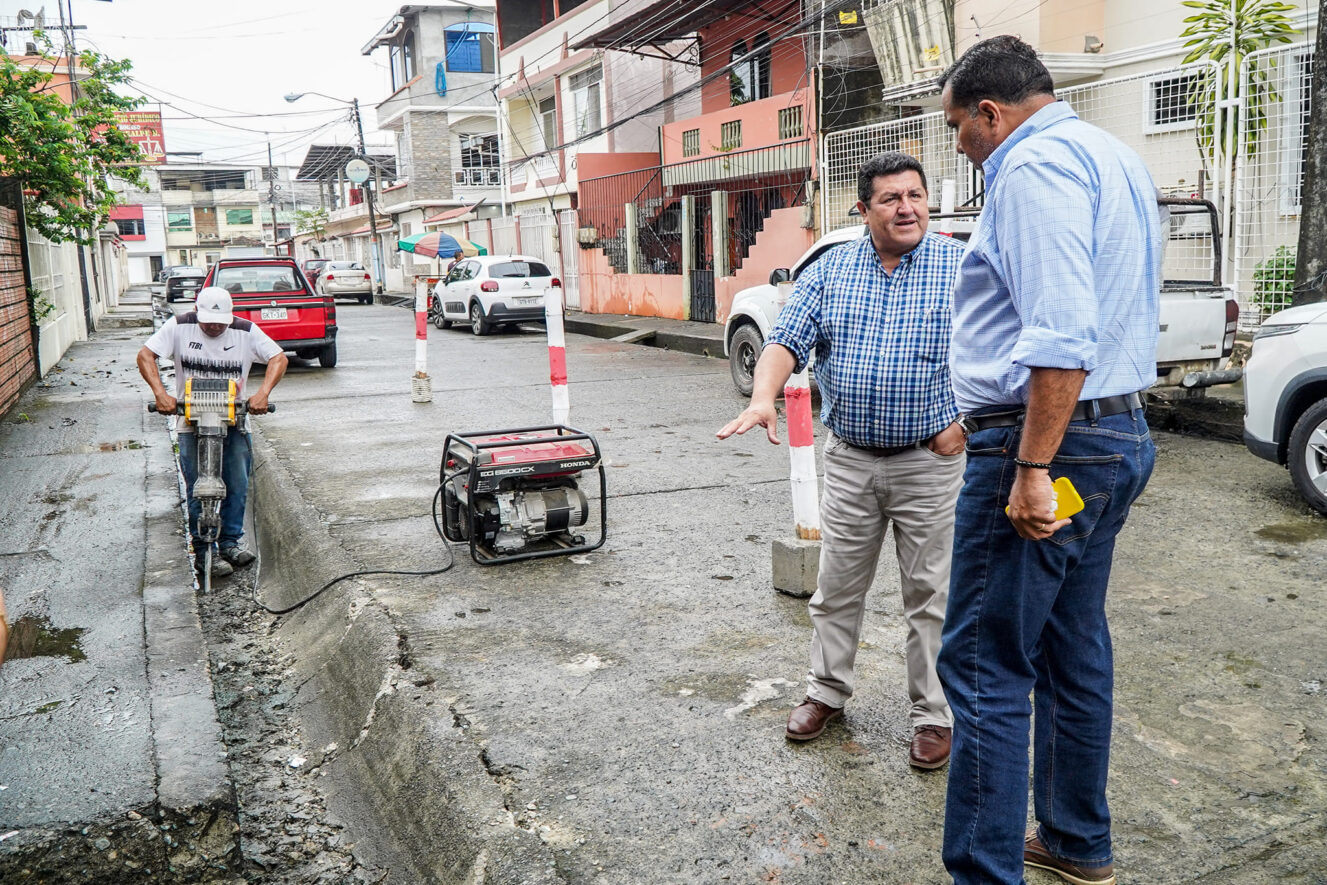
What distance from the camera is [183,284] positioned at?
35812 millimetres

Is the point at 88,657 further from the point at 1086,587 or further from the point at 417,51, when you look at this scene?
the point at 417,51

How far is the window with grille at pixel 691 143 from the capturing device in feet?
73.8

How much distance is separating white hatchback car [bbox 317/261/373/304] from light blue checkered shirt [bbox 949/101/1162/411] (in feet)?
119

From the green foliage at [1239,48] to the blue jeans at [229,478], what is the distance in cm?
967

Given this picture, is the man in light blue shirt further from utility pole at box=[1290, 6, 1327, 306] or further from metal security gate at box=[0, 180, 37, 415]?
metal security gate at box=[0, 180, 37, 415]

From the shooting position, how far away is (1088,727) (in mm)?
2652

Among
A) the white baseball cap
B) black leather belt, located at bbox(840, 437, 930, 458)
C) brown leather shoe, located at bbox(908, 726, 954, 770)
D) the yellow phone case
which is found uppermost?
the white baseball cap

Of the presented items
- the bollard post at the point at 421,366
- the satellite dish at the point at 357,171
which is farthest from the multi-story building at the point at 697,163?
the satellite dish at the point at 357,171

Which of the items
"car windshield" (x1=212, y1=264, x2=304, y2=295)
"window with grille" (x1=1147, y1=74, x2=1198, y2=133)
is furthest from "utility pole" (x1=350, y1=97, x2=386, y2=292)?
"window with grille" (x1=1147, y1=74, x2=1198, y2=133)

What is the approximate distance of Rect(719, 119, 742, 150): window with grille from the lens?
21047 mm

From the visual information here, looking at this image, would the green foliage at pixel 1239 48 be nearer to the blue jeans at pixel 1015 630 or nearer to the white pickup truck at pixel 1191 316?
the white pickup truck at pixel 1191 316

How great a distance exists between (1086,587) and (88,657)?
13.6 ft

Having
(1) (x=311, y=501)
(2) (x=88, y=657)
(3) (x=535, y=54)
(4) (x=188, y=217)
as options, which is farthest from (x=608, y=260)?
(4) (x=188, y=217)

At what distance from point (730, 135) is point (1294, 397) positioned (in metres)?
16.1
